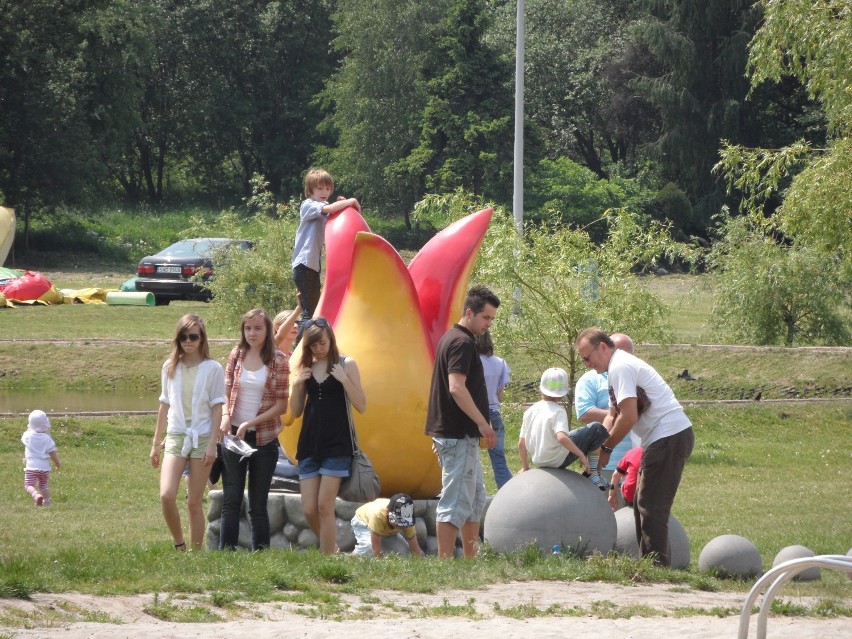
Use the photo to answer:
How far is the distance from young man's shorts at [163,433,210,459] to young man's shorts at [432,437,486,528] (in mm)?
1539

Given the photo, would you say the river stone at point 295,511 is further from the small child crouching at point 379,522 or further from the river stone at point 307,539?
the small child crouching at point 379,522

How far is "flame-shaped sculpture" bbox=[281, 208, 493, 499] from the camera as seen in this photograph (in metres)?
9.89

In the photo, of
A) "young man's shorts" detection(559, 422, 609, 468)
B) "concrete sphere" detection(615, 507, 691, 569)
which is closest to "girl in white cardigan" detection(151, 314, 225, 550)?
"young man's shorts" detection(559, 422, 609, 468)

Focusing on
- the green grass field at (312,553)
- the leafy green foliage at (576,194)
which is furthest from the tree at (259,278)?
the leafy green foliage at (576,194)

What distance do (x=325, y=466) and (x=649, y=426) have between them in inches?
84.8

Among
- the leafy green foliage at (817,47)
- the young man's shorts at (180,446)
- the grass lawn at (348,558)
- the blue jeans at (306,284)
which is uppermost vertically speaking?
the leafy green foliage at (817,47)

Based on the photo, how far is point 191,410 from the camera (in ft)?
28.4

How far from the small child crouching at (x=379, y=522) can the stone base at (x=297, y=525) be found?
32 centimetres

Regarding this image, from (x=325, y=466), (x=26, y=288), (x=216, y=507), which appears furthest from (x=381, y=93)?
(x=325, y=466)

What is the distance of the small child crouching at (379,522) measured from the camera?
29.3ft

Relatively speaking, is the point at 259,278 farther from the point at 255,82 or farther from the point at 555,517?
the point at 255,82

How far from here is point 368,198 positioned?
53.1m

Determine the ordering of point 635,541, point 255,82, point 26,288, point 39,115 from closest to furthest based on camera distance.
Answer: point 635,541, point 26,288, point 39,115, point 255,82

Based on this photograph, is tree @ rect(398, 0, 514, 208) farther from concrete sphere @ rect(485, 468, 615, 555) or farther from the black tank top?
concrete sphere @ rect(485, 468, 615, 555)
